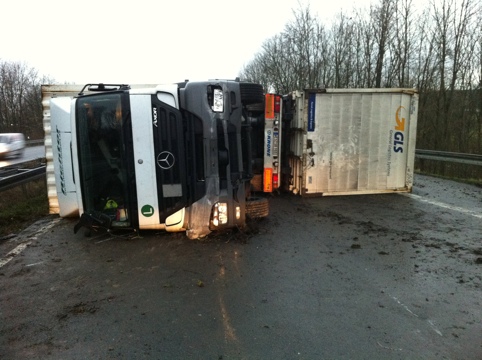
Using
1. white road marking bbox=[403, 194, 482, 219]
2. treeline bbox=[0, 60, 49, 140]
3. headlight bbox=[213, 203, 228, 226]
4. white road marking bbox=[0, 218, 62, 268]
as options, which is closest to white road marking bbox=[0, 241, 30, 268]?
white road marking bbox=[0, 218, 62, 268]

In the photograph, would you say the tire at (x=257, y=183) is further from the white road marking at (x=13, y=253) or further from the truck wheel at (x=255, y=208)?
the white road marking at (x=13, y=253)

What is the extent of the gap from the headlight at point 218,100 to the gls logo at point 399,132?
526 centimetres

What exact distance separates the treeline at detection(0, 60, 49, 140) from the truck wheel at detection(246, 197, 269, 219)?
123 ft

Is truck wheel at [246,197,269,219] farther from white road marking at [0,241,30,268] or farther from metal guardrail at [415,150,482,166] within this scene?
metal guardrail at [415,150,482,166]

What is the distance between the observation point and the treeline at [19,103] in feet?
123

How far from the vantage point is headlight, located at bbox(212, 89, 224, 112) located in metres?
4.71

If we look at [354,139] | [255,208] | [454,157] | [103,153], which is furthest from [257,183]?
[454,157]

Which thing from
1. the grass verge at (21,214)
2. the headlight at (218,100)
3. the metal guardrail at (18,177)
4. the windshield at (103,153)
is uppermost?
the headlight at (218,100)

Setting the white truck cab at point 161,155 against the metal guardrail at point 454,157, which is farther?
the metal guardrail at point 454,157

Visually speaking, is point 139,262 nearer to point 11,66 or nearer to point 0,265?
point 0,265

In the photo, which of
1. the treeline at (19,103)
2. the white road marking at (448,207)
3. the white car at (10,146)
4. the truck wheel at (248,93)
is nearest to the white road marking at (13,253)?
the truck wheel at (248,93)

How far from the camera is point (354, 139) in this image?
8.14 metres

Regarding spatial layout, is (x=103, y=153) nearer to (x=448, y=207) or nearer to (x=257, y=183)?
(x=257, y=183)

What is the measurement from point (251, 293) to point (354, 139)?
18.8ft
